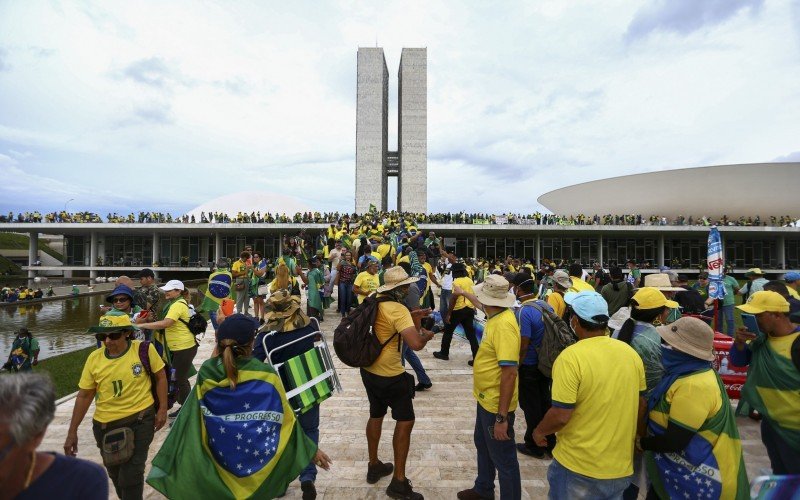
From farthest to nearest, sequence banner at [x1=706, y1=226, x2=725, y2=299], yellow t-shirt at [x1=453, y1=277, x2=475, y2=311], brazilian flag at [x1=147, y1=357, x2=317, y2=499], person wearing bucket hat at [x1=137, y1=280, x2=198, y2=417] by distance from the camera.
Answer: banner at [x1=706, y1=226, x2=725, y2=299], yellow t-shirt at [x1=453, y1=277, x2=475, y2=311], person wearing bucket hat at [x1=137, y1=280, x2=198, y2=417], brazilian flag at [x1=147, y1=357, x2=317, y2=499]

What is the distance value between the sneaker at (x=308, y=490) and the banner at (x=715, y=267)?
7.77m

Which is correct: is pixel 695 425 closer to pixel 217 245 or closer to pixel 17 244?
pixel 217 245

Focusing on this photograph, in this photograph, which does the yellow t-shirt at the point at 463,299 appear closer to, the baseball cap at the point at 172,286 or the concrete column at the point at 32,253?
the baseball cap at the point at 172,286

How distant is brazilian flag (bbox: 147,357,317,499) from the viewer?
7.41 feet

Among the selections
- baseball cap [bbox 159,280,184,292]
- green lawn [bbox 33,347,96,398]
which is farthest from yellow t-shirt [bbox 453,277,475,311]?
green lawn [bbox 33,347,96,398]

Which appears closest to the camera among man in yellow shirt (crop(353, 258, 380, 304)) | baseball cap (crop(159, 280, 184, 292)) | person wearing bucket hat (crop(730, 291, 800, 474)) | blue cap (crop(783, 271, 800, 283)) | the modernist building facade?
person wearing bucket hat (crop(730, 291, 800, 474))

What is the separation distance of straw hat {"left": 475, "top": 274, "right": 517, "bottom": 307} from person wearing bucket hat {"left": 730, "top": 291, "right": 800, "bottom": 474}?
4.85ft

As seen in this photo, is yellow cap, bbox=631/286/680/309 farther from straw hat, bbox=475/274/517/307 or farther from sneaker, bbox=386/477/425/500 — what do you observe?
sneaker, bbox=386/477/425/500

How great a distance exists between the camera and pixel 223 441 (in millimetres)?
2299

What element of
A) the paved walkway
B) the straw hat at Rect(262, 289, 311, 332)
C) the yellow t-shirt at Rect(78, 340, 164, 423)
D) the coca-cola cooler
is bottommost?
the paved walkway

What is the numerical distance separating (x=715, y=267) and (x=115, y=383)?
919cm

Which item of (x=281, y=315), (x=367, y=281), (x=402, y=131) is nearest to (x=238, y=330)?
(x=281, y=315)

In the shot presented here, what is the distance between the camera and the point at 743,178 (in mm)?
51156

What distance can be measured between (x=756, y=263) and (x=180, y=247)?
177 ft
